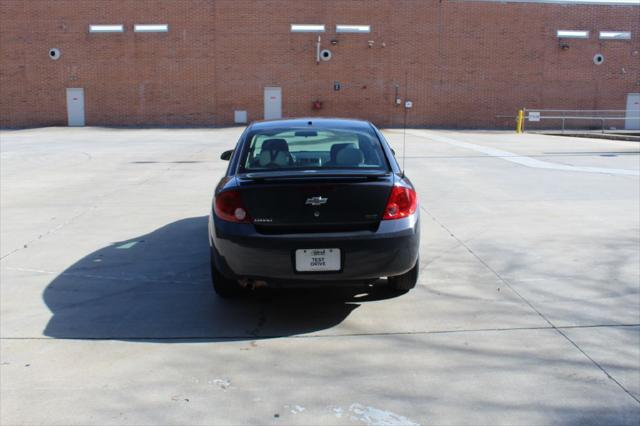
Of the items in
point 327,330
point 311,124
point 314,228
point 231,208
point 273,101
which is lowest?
point 327,330

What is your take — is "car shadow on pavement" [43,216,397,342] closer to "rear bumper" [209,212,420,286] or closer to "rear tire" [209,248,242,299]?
"rear tire" [209,248,242,299]

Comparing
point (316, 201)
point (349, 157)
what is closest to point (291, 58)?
point (349, 157)

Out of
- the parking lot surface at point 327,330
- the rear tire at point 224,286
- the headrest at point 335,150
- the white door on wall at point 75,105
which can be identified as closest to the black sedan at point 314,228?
the rear tire at point 224,286

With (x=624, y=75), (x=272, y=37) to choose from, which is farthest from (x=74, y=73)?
(x=624, y=75)

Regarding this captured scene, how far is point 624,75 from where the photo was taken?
1528 inches

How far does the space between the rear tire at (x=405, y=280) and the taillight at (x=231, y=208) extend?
1.44 metres

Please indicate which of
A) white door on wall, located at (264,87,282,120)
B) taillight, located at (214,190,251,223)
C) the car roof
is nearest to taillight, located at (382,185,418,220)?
taillight, located at (214,190,251,223)

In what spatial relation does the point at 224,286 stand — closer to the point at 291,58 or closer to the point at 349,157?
the point at 349,157

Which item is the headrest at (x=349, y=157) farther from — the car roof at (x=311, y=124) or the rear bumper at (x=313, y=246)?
the rear bumper at (x=313, y=246)

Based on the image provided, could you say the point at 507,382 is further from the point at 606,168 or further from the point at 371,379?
the point at 606,168

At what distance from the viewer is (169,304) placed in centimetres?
564

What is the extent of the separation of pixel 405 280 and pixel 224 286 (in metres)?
1.54

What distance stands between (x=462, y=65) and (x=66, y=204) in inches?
1208

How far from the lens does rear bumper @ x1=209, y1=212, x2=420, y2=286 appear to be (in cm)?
487
